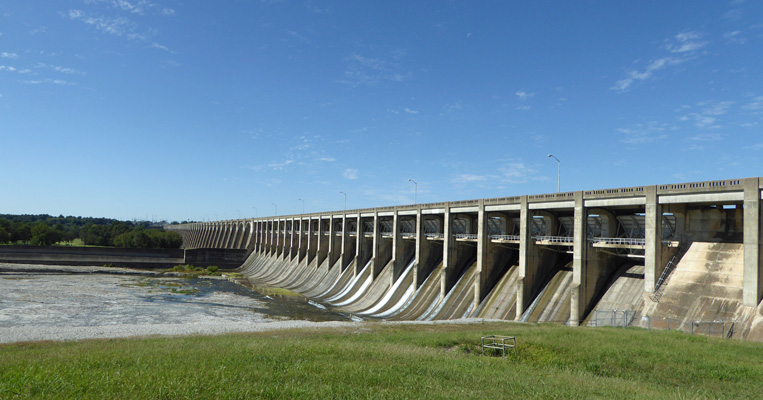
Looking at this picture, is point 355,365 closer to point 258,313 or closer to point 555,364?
point 555,364

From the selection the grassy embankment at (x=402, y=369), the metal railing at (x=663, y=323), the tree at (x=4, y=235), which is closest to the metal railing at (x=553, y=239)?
the metal railing at (x=663, y=323)

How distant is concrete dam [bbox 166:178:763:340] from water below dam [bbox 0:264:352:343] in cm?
991

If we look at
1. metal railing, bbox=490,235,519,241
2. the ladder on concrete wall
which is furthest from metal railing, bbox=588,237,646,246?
metal railing, bbox=490,235,519,241

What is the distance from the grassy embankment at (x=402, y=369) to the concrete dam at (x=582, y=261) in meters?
5.55

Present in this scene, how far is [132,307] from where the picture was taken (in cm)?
5212

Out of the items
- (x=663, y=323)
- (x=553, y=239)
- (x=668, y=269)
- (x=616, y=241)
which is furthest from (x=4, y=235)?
(x=663, y=323)

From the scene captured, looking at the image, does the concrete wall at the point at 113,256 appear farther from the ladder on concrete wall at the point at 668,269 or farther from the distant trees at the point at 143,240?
the ladder on concrete wall at the point at 668,269

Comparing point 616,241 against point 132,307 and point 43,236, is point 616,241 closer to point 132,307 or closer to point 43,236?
point 132,307

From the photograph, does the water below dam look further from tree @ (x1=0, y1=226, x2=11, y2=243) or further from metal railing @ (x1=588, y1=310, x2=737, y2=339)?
tree @ (x1=0, y1=226, x2=11, y2=243)

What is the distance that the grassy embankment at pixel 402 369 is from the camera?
12086mm

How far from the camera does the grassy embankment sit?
476 inches

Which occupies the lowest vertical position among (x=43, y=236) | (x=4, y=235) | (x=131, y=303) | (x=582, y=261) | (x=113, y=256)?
(x=131, y=303)

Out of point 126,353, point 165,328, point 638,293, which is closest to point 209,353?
point 126,353

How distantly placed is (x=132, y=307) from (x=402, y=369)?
46.6 metres
